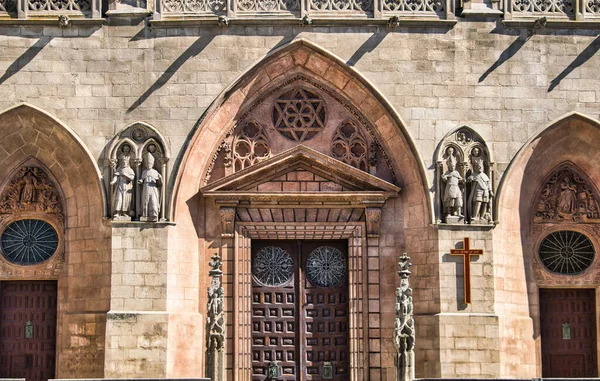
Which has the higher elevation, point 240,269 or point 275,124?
point 275,124

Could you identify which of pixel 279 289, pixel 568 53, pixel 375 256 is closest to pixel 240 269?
pixel 279 289

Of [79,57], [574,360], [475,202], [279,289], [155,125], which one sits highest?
[79,57]

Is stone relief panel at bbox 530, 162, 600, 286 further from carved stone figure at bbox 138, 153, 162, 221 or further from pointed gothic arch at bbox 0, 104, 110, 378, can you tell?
pointed gothic arch at bbox 0, 104, 110, 378

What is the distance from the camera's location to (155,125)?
20.0 meters

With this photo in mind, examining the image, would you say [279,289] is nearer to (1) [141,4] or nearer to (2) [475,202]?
(2) [475,202]

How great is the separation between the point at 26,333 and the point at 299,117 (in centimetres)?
619

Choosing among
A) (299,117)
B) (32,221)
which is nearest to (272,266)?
(299,117)

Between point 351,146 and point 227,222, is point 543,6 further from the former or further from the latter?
point 227,222

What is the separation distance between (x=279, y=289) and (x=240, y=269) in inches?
31.8

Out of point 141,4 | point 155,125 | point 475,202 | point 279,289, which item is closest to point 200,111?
point 155,125

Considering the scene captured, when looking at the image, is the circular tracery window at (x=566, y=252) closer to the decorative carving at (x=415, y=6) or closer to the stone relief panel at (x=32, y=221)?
the decorative carving at (x=415, y=6)

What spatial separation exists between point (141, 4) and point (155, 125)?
2186mm

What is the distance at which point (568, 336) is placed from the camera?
20.6 metres

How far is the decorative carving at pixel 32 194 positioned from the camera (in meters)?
20.7
